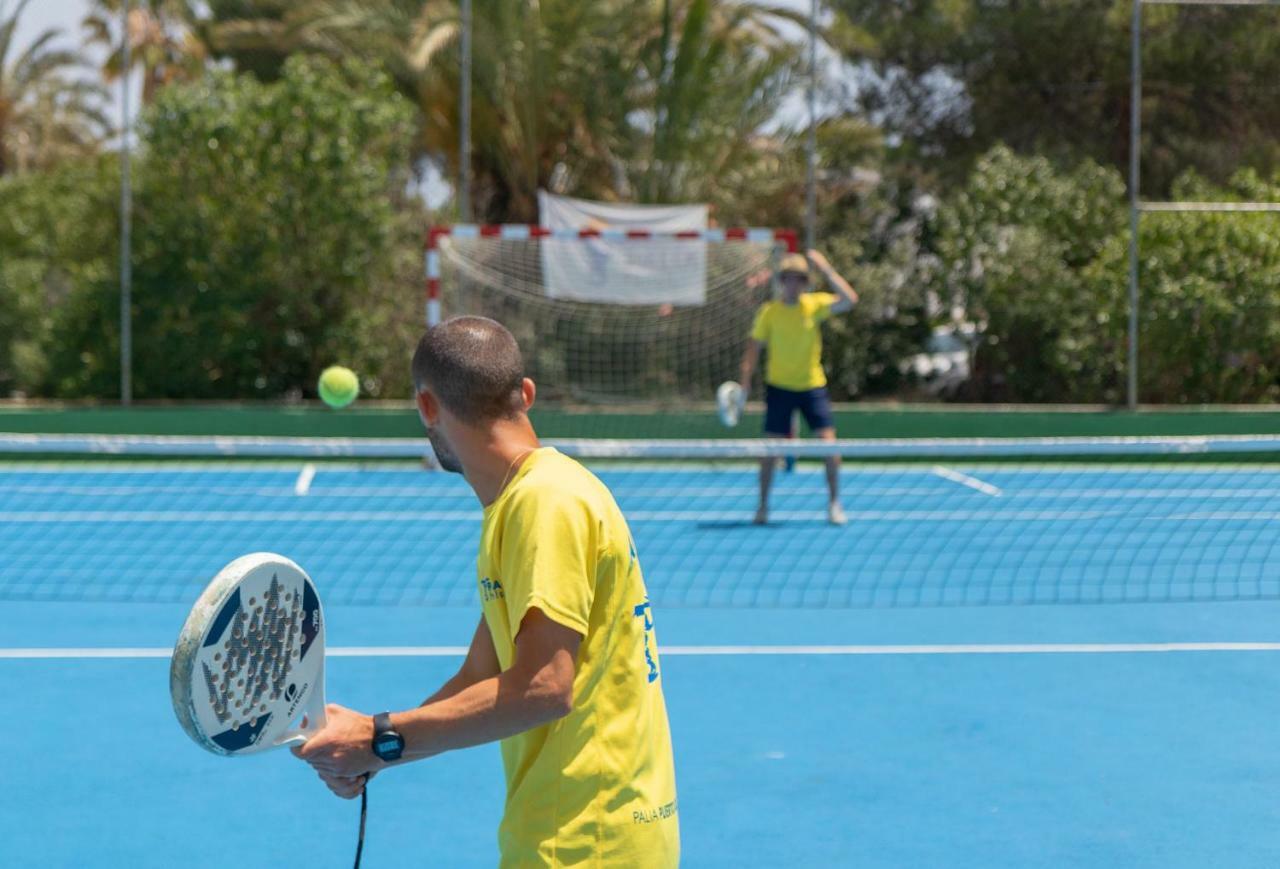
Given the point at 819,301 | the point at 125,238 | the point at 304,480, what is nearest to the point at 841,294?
the point at 819,301

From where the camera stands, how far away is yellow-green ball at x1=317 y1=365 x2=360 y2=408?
12320mm

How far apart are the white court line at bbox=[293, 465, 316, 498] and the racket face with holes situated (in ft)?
37.1

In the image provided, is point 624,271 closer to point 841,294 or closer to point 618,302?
point 618,302

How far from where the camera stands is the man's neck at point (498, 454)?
246 cm

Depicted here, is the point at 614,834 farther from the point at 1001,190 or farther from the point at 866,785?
the point at 1001,190

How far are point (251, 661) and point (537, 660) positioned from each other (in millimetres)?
430

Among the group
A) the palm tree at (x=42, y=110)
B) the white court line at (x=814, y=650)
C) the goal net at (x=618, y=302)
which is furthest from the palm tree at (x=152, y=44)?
the white court line at (x=814, y=650)

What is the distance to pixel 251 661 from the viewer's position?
→ 2.36m

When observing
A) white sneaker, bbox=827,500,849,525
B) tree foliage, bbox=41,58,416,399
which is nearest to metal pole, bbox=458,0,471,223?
tree foliage, bbox=41,58,416,399

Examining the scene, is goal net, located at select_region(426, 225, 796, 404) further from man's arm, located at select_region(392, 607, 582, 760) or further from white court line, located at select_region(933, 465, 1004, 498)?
man's arm, located at select_region(392, 607, 582, 760)

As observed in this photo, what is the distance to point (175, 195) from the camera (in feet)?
56.6

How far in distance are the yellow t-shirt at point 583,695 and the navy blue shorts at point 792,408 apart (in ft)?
29.4

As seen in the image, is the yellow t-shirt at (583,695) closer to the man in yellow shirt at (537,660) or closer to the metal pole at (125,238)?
the man in yellow shirt at (537,660)

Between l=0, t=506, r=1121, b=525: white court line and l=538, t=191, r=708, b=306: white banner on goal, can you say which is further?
l=538, t=191, r=708, b=306: white banner on goal
